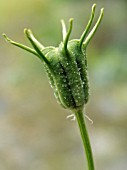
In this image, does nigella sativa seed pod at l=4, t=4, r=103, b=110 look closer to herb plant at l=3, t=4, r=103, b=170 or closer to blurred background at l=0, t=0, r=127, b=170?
herb plant at l=3, t=4, r=103, b=170

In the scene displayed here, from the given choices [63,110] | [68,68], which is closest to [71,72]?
[68,68]

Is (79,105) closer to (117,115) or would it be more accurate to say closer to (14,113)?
(117,115)

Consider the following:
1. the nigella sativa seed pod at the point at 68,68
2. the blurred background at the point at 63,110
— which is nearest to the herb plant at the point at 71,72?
the nigella sativa seed pod at the point at 68,68

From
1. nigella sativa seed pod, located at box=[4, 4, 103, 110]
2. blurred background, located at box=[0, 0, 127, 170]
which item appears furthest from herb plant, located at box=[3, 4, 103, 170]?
blurred background, located at box=[0, 0, 127, 170]

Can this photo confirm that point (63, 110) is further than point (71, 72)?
Yes

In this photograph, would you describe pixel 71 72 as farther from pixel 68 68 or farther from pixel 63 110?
pixel 63 110

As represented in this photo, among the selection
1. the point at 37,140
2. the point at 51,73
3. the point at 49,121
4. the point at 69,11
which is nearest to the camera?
the point at 51,73

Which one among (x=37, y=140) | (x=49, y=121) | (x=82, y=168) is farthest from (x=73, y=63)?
(x=49, y=121)
